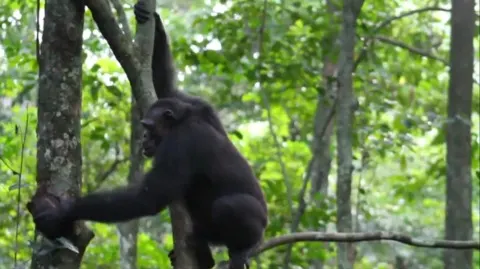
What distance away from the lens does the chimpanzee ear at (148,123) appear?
5.28 meters

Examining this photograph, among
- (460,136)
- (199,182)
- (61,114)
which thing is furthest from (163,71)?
(460,136)

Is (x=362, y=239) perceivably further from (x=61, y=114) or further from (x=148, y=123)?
(x=61, y=114)

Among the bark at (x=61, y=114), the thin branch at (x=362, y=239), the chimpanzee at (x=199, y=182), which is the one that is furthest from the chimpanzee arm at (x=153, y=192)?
the thin branch at (x=362, y=239)

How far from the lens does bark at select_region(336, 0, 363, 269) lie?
25.7ft

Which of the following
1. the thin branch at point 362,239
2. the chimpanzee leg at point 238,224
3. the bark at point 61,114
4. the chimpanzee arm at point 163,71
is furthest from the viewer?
the chimpanzee arm at point 163,71

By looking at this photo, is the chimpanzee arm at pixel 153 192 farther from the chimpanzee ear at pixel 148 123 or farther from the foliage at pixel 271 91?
the foliage at pixel 271 91

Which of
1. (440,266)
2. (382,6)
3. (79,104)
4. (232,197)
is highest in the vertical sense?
(382,6)

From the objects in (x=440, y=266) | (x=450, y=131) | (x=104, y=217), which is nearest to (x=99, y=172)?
(x=450, y=131)

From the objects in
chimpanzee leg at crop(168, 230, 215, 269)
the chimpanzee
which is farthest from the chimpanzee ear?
chimpanzee leg at crop(168, 230, 215, 269)

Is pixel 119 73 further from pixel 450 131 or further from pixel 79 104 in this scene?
pixel 79 104

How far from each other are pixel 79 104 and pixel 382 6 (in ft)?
23.8

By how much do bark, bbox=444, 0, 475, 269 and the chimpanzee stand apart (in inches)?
121

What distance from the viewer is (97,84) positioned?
29.6 ft

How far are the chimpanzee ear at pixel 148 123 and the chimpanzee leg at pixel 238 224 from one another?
0.81m
